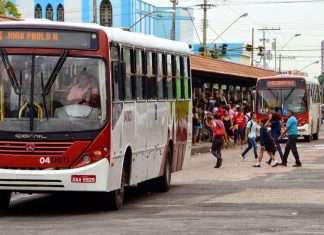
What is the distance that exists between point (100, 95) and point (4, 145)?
1.53 meters

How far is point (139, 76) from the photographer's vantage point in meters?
Result: 17.4

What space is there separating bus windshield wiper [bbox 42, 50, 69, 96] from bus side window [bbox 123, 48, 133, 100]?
1485mm

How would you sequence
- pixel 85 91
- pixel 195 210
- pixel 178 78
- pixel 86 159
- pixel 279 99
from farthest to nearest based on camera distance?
1. pixel 279 99
2. pixel 178 78
3. pixel 195 210
4. pixel 85 91
5. pixel 86 159

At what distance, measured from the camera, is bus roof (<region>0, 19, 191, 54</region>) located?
1519cm

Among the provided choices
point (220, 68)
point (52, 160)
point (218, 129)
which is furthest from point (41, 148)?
point (220, 68)

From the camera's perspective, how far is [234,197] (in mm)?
18422

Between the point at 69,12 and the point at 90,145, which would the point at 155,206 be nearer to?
the point at 90,145

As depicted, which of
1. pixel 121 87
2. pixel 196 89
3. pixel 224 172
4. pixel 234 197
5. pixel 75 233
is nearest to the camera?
pixel 75 233

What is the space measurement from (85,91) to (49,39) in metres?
0.92

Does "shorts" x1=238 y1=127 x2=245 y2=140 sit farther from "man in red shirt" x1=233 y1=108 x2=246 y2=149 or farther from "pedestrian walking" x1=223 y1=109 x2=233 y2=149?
"pedestrian walking" x1=223 y1=109 x2=233 y2=149

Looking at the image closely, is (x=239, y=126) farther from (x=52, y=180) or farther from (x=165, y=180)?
(x=52, y=180)

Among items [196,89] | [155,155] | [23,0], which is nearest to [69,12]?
[23,0]

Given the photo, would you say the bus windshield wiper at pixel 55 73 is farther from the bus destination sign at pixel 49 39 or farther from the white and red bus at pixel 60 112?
the bus destination sign at pixel 49 39

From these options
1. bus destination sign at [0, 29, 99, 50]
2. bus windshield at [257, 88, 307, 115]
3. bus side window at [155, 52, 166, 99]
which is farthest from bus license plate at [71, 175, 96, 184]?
bus windshield at [257, 88, 307, 115]
